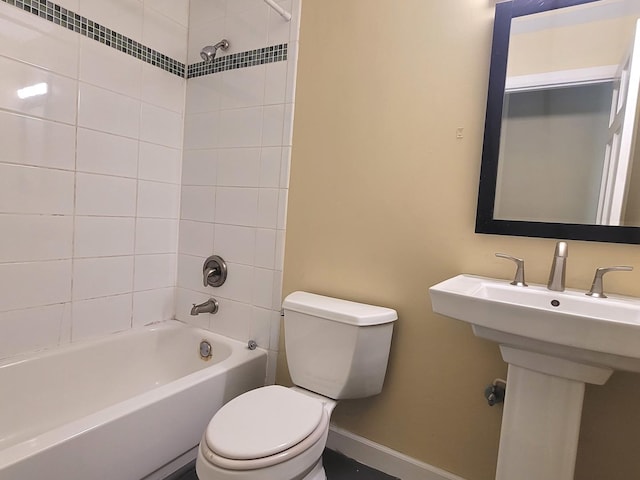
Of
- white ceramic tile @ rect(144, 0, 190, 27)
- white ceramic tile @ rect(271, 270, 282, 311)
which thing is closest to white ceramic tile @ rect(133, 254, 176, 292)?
white ceramic tile @ rect(271, 270, 282, 311)

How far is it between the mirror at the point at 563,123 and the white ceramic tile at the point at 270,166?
0.88 m

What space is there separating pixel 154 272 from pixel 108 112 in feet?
2.65

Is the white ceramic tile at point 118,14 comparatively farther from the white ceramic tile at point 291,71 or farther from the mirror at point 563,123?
the mirror at point 563,123

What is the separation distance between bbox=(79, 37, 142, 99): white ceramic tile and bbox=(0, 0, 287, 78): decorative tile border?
0.09 ft

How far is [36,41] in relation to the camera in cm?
138

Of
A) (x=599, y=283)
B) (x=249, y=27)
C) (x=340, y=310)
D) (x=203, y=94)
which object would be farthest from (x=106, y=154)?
(x=599, y=283)

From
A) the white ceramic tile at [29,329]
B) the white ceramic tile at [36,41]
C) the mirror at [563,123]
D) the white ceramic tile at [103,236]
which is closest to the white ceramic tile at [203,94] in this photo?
the white ceramic tile at [36,41]

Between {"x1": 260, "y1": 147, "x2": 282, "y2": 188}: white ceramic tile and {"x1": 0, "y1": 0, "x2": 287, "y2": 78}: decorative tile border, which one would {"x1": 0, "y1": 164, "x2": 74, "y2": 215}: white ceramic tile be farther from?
{"x1": 260, "y1": 147, "x2": 282, "y2": 188}: white ceramic tile

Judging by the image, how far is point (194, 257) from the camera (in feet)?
6.38

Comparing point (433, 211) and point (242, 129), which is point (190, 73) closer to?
point (242, 129)

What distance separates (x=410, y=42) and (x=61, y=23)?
1.39 metres

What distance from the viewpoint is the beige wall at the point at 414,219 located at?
1173 millimetres

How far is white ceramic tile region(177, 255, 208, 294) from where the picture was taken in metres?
1.93

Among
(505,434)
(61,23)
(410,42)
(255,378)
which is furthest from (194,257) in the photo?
(505,434)
